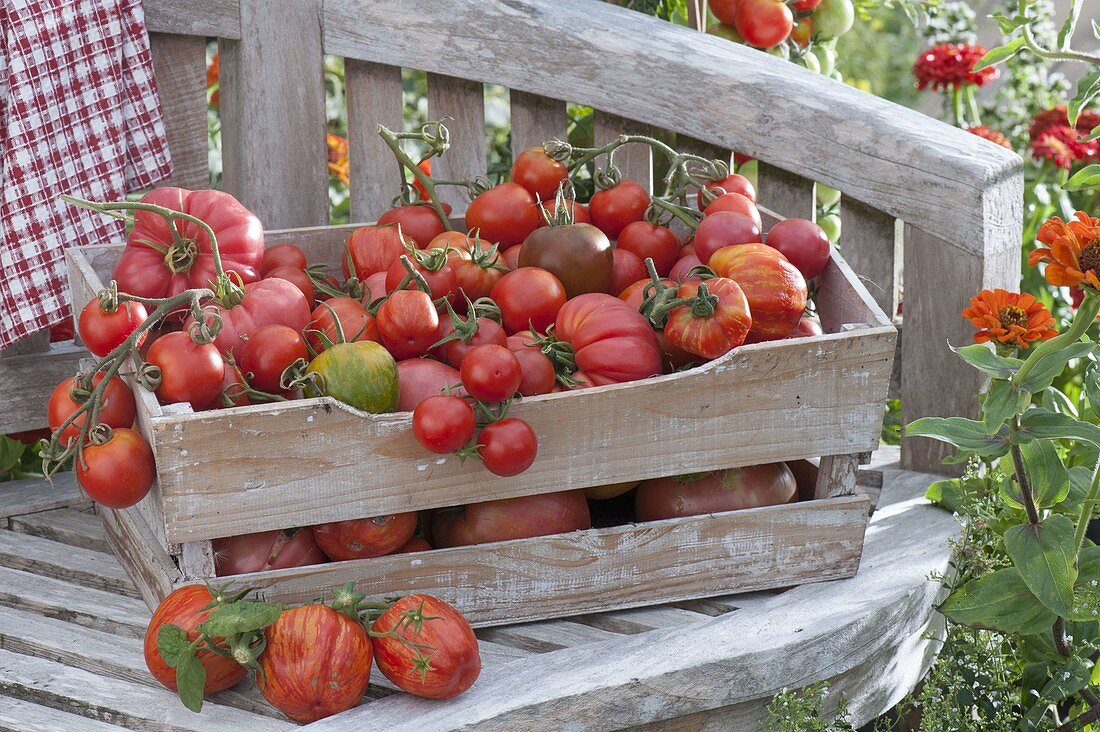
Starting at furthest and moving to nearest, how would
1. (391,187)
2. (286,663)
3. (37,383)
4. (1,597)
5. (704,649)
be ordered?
(391,187)
(37,383)
(1,597)
(704,649)
(286,663)

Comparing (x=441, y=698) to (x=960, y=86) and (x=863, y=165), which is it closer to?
(x=863, y=165)

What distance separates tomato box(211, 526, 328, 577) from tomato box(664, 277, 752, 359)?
0.55m

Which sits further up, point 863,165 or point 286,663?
point 863,165

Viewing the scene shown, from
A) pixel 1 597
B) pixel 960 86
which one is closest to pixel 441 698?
pixel 1 597

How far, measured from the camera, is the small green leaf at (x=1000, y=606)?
159 centimetres

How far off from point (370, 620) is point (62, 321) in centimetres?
106

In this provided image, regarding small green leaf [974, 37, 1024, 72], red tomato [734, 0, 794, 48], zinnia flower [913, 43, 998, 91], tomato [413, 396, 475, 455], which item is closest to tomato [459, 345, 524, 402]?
tomato [413, 396, 475, 455]

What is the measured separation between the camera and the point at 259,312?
1.56 metres

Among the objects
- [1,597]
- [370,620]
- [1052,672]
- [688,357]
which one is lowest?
[1052,672]

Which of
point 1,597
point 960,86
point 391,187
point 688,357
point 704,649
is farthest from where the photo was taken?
point 960,86

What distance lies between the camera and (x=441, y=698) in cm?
143

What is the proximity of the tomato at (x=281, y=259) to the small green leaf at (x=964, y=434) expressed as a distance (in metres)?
0.92

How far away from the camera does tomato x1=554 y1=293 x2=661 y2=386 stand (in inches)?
60.3

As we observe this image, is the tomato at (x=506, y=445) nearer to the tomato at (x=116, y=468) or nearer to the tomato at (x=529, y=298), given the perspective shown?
the tomato at (x=529, y=298)
